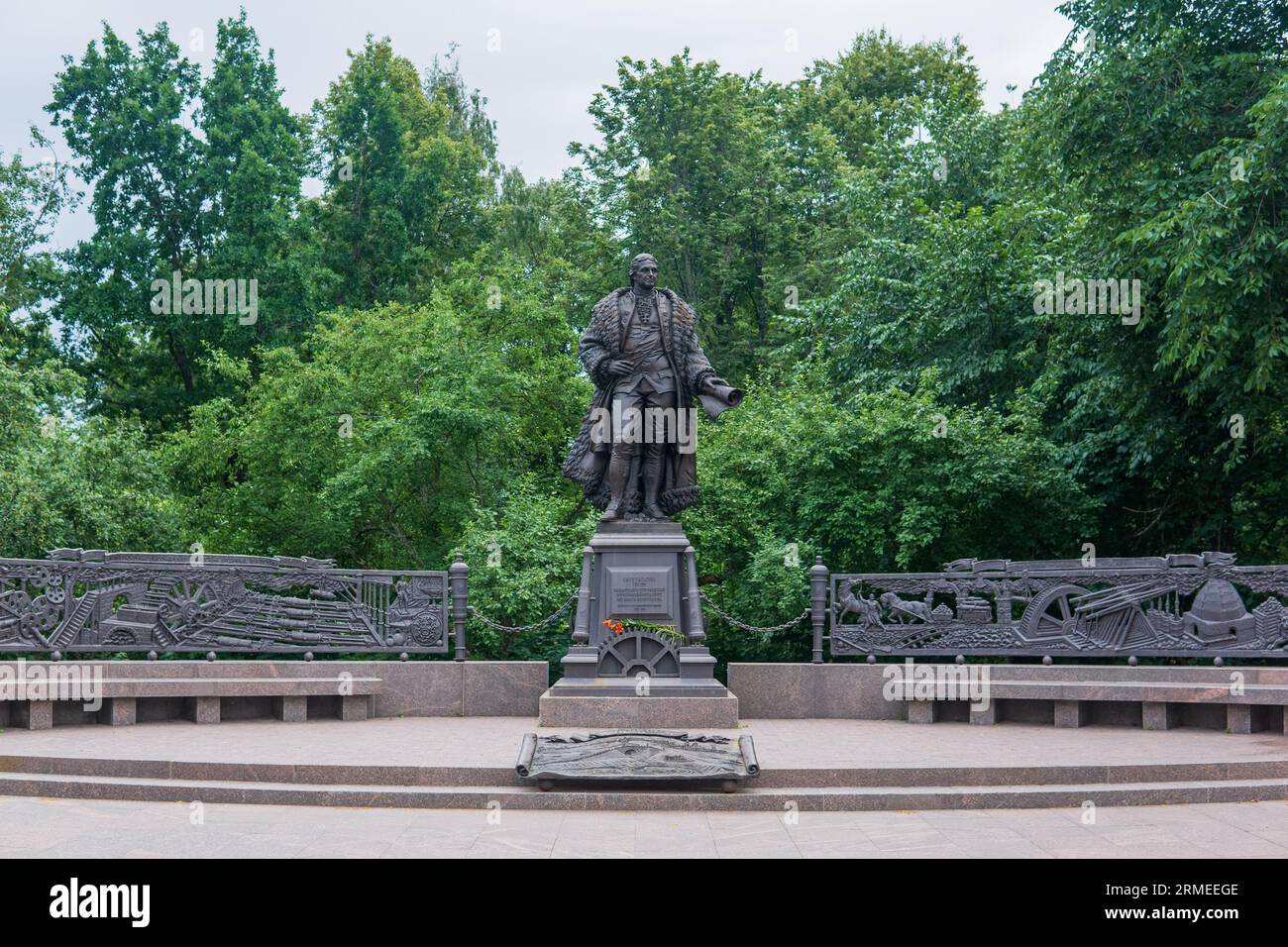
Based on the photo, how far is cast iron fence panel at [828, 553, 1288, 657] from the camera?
13.4 metres

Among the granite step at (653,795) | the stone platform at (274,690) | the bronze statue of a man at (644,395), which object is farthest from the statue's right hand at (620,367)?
the granite step at (653,795)

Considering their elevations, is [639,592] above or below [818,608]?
above

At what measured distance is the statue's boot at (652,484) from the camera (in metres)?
14.0

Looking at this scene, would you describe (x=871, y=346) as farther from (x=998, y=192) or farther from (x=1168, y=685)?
(x=1168, y=685)

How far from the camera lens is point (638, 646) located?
13.0m

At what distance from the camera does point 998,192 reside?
84.2ft

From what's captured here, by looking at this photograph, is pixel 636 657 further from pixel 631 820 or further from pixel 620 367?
pixel 631 820

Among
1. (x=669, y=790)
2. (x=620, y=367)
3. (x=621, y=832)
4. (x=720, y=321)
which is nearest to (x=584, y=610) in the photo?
(x=620, y=367)

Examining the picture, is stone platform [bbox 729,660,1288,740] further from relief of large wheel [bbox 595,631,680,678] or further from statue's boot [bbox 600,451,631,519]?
statue's boot [bbox 600,451,631,519]

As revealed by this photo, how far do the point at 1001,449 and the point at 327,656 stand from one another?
1010cm

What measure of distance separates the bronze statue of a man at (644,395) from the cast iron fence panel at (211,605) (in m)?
2.36

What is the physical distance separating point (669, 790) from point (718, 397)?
16.7ft

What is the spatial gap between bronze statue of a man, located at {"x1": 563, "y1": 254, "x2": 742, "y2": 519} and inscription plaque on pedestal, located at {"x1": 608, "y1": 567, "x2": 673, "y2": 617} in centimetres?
75

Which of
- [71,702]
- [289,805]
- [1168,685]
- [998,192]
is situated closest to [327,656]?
[71,702]
